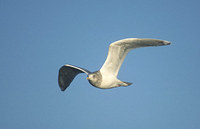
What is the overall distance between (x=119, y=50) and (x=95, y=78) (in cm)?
186

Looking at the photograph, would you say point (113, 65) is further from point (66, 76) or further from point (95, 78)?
point (66, 76)

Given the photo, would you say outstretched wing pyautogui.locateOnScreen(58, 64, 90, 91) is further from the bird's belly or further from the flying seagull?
the bird's belly

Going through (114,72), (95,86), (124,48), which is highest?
(124,48)

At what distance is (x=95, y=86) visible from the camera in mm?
11539

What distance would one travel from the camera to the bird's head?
11.2 metres

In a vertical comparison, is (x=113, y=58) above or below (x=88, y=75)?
above

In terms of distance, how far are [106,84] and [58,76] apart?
399cm

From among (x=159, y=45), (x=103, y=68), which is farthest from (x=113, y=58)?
(x=159, y=45)

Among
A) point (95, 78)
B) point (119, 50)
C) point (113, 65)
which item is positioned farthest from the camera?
point (113, 65)

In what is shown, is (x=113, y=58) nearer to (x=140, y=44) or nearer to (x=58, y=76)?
(x=140, y=44)

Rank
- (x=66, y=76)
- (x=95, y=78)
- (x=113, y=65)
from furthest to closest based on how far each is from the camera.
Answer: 1. (x=66, y=76)
2. (x=113, y=65)
3. (x=95, y=78)

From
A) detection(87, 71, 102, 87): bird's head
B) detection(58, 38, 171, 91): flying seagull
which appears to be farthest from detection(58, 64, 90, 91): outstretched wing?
detection(87, 71, 102, 87): bird's head

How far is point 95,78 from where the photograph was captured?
11.2 meters

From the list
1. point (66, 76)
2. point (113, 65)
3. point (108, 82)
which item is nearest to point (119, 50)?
point (113, 65)
